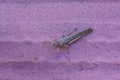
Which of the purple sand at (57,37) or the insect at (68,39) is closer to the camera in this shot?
the purple sand at (57,37)

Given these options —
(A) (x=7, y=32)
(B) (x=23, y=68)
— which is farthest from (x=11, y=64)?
(A) (x=7, y=32)

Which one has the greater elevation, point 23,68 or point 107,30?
point 107,30

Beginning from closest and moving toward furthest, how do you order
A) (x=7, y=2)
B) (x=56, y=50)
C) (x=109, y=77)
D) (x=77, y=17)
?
(x=109, y=77)
(x=56, y=50)
(x=77, y=17)
(x=7, y=2)

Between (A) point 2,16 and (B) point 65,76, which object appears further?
(A) point 2,16

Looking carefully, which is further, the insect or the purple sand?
the insect

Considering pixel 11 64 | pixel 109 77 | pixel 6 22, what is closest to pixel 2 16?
pixel 6 22

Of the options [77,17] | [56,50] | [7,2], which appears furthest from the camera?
[7,2]

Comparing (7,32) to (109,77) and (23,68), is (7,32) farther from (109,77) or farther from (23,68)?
(109,77)
